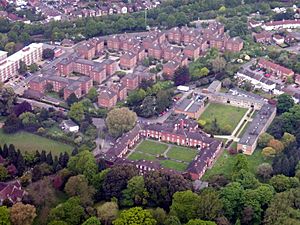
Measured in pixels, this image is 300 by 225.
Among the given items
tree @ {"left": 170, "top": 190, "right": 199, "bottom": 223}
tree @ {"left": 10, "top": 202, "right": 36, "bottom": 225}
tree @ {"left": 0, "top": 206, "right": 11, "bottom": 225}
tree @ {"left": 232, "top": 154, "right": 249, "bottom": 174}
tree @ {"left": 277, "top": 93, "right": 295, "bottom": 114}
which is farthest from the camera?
tree @ {"left": 277, "top": 93, "right": 295, "bottom": 114}

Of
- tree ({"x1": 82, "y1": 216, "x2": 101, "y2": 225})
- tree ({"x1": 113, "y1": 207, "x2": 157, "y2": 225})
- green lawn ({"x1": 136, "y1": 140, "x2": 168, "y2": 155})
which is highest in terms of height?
tree ({"x1": 113, "y1": 207, "x2": 157, "y2": 225})

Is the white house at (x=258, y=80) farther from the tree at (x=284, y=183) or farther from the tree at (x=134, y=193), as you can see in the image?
the tree at (x=134, y=193)

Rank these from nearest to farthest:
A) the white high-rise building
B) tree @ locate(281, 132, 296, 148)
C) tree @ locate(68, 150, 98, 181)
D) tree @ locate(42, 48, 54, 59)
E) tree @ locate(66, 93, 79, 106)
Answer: tree @ locate(68, 150, 98, 181), tree @ locate(281, 132, 296, 148), tree @ locate(66, 93, 79, 106), the white high-rise building, tree @ locate(42, 48, 54, 59)

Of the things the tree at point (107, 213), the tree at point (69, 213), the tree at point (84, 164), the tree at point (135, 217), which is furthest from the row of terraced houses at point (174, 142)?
the tree at point (69, 213)

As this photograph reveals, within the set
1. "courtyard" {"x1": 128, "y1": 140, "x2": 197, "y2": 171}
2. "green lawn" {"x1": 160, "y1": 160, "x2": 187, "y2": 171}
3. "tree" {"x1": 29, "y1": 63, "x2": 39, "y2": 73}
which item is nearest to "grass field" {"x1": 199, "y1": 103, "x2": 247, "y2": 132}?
"courtyard" {"x1": 128, "y1": 140, "x2": 197, "y2": 171}

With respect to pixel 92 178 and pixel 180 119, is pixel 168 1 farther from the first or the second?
pixel 92 178

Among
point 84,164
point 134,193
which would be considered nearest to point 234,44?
point 84,164

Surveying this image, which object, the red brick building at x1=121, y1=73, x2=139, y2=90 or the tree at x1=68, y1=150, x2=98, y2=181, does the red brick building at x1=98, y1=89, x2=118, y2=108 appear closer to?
the red brick building at x1=121, y1=73, x2=139, y2=90

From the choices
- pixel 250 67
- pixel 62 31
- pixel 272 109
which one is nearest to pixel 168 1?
pixel 62 31
